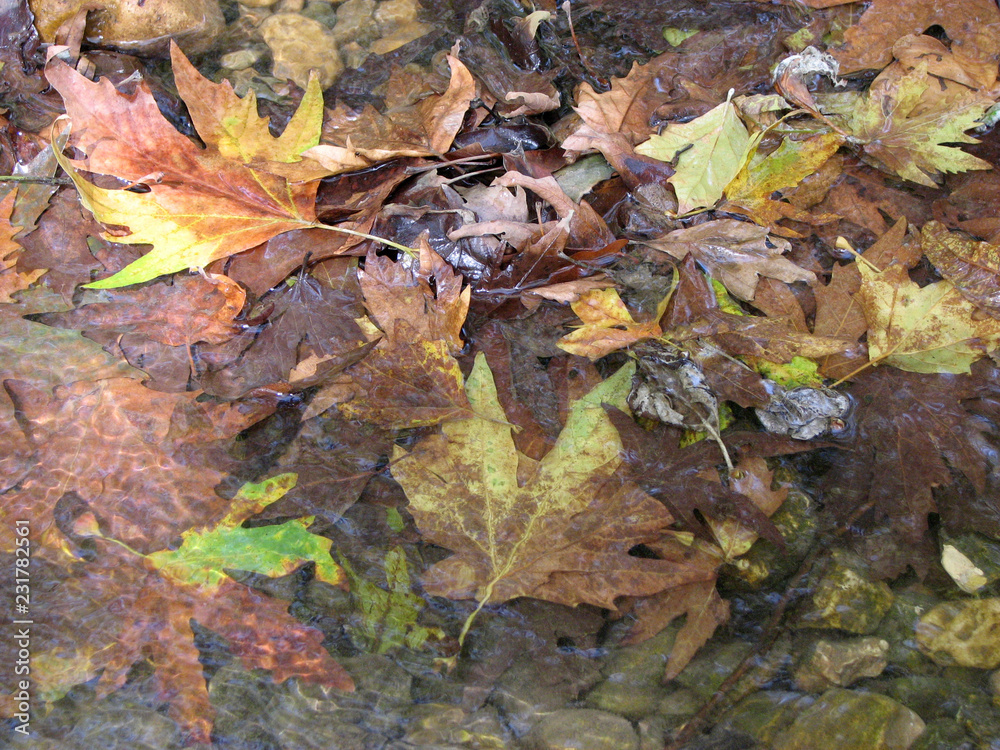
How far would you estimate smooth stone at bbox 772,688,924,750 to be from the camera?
4.26ft

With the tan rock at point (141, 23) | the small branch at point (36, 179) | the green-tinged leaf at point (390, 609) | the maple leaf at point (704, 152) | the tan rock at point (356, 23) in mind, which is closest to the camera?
the green-tinged leaf at point (390, 609)

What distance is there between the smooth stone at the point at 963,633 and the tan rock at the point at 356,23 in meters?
2.71

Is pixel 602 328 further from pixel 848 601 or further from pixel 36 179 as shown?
pixel 36 179

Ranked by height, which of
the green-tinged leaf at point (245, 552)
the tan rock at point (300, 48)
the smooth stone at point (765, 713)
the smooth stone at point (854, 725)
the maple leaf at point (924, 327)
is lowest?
the smooth stone at point (765, 713)

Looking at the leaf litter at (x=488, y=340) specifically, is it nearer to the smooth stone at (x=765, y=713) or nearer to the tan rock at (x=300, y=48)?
the smooth stone at (x=765, y=713)

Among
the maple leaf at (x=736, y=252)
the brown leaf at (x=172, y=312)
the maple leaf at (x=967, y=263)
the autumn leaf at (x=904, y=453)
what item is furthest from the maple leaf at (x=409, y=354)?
the maple leaf at (x=967, y=263)

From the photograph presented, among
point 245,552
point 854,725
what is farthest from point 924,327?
point 245,552

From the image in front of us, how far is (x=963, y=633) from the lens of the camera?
1.44m

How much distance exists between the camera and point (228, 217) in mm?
1877

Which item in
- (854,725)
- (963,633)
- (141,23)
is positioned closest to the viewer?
(854,725)

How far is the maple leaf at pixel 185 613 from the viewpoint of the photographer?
145 centimetres

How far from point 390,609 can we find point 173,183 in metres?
1.41

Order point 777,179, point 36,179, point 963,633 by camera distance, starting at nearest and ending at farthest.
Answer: point 963,633
point 777,179
point 36,179

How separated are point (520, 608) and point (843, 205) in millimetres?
1589
